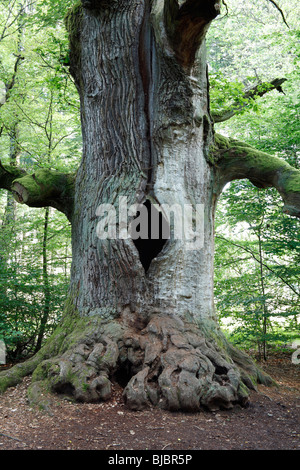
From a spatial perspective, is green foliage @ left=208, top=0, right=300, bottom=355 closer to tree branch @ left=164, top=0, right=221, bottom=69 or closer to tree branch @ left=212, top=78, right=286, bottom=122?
tree branch @ left=212, top=78, right=286, bottom=122

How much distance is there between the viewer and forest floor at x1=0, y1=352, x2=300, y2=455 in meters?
2.96

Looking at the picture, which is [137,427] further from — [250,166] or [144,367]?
[250,166]

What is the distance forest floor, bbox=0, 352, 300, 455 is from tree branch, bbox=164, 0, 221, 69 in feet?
12.5

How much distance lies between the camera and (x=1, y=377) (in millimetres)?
4465

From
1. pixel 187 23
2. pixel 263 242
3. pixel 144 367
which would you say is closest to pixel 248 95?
pixel 263 242

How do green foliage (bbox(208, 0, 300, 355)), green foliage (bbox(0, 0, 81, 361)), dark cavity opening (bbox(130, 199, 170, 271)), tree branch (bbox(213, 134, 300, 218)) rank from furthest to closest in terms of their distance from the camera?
green foliage (bbox(0, 0, 81, 361))
green foliage (bbox(208, 0, 300, 355))
tree branch (bbox(213, 134, 300, 218))
dark cavity opening (bbox(130, 199, 170, 271))

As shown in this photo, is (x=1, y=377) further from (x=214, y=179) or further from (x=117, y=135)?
(x=214, y=179)

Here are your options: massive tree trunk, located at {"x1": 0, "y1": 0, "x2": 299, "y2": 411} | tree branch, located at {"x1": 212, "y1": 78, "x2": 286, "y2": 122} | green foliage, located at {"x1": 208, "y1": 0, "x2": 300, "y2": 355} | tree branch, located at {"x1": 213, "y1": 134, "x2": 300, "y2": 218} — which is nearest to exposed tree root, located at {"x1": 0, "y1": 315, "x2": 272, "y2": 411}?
massive tree trunk, located at {"x1": 0, "y1": 0, "x2": 299, "y2": 411}

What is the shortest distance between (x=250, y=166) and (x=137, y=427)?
3554 millimetres

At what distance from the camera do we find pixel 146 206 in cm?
471

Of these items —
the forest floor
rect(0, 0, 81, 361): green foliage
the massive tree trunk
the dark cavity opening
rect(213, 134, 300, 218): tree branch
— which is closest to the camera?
the forest floor

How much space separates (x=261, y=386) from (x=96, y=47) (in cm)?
491

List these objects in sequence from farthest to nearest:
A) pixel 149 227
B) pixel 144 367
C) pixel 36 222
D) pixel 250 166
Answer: pixel 36 222 → pixel 250 166 → pixel 149 227 → pixel 144 367
